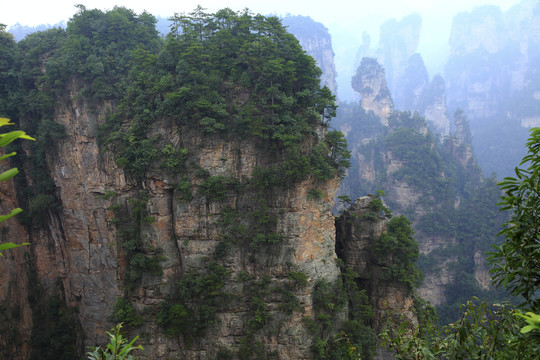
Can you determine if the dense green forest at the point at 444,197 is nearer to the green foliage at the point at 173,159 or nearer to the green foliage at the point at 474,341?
the green foliage at the point at 173,159

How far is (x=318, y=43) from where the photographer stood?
65500mm

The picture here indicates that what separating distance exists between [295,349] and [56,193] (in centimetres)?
1461

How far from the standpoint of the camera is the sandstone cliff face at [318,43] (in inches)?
2539

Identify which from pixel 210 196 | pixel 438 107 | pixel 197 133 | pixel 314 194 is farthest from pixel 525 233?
pixel 438 107

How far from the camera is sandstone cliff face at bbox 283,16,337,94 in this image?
64500 millimetres

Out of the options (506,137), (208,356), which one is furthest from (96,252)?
(506,137)

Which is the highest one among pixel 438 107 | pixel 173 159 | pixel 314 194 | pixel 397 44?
pixel 397 44

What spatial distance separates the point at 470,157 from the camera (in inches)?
1688

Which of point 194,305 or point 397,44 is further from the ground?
point 397,44

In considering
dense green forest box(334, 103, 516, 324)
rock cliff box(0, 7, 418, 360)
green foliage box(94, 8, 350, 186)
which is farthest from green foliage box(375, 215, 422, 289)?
dense green forest box(334, 103, 516, 324)

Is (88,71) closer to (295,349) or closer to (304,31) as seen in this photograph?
(295,349)

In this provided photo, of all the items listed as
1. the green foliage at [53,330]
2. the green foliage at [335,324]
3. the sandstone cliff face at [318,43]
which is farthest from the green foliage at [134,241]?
the sandstone cliff face at [318,43]

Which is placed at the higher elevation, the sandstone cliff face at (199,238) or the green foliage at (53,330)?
the sandstone cliff face at (199,238)

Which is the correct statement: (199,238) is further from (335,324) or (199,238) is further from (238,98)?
(335,324)
